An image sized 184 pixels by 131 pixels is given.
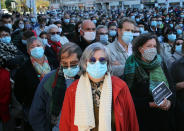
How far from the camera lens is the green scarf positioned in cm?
248

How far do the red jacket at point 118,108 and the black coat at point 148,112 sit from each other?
1.92 feet

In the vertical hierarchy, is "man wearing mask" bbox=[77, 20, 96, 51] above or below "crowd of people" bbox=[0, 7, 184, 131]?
above

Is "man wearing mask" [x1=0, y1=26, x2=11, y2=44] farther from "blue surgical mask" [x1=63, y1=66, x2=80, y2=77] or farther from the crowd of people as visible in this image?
"blue surgical mask" [x1=63, y1=66, x2=80, y2=77]

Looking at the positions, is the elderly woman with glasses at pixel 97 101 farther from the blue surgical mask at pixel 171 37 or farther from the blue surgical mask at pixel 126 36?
the blue surgical mask at pixel 171 37

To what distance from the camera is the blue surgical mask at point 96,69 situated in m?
1.94

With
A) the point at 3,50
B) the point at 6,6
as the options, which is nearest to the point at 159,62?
the point at 3,50

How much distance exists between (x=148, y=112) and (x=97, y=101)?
0.96 meters

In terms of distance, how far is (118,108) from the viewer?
6.12 ft

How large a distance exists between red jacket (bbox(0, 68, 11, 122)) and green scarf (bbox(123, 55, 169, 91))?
1.91 meters

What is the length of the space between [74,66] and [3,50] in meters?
1.83

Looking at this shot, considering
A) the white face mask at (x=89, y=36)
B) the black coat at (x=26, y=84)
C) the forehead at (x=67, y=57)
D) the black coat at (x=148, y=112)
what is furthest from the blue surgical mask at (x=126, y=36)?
the black coat at (x=26, y=84)

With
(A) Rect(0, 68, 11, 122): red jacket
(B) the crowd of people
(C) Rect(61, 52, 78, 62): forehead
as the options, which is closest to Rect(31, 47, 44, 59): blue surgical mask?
(B) the crowd of people

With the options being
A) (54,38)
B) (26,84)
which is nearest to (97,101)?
(26,84)

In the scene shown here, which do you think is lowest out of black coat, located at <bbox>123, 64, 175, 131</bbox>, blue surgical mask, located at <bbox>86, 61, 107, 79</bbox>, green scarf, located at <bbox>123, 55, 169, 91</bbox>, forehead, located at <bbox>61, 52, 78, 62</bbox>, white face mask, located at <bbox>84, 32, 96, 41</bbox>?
black coat, located at <bbox>123, 64, 175, 131</bbox>
